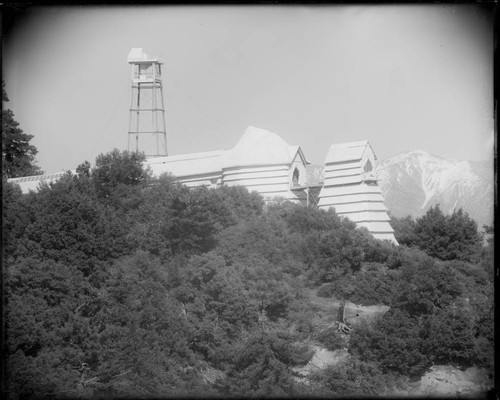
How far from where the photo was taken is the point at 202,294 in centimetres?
1394

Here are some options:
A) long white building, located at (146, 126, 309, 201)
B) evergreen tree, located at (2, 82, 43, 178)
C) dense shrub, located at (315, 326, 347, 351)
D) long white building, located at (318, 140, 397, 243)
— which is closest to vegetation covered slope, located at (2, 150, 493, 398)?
dense shrub, located at (315, 326, 347, 351)

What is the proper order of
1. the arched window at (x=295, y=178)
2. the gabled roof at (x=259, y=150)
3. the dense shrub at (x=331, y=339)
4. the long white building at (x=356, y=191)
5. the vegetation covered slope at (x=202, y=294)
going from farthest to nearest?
the arched window at (x=295, y=178) → the long white building at (x=356, y=191) → the gabled roof at (x=259, y=150) → the dense shrub at (x=331, y=339) → the vegetation covered slope at (x=202, y=294)

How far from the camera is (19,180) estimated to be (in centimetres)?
1681

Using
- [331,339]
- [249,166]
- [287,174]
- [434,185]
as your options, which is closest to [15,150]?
[249,166]

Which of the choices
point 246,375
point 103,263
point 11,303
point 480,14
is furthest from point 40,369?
point 480,14

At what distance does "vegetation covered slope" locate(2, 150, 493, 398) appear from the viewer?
13.0 metres

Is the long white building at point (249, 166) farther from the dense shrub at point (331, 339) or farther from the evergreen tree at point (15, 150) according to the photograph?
the dense shrub at point (331, 339)

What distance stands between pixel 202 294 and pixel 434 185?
22.1 feet

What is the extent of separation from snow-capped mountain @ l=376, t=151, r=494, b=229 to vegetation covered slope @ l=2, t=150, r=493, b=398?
4.25ft

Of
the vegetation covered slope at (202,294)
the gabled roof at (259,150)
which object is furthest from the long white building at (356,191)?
the gabled roof at (259,150)

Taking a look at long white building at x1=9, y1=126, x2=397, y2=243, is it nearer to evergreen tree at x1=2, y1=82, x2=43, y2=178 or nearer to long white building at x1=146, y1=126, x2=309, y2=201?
long white building at x1=146, y1=126, x2=309, y2=201

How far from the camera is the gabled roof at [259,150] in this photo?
15.1m

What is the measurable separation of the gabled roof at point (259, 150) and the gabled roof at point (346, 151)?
0.75 metres

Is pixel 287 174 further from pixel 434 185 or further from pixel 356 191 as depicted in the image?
pixel 434 185
